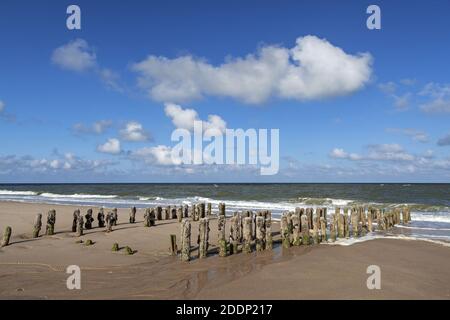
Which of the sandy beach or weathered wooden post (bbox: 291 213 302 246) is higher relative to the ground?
weathered wooden post (bbox: 291 213 302 246)

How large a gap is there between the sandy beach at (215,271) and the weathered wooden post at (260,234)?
1.41 ft

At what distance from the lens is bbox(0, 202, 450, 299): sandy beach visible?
8.52 metres

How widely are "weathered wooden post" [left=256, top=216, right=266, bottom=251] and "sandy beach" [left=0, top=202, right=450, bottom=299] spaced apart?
1.41 feet

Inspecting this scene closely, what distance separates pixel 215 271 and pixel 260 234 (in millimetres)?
3789

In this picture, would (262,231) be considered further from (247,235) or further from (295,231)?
(295,231)

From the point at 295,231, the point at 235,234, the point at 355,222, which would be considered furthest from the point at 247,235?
the point at 355,222

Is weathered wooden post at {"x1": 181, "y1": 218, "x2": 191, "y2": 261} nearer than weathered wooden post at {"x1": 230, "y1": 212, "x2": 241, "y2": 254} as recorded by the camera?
Yes

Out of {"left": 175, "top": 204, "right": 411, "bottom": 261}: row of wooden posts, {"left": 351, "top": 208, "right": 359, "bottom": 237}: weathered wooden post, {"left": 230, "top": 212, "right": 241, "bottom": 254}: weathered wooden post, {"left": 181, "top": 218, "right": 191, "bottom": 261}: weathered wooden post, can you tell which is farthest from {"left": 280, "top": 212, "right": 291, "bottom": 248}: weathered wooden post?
{"left": 351, "top": 208, "right": 359, "bottom": 237}: weathered wooden post

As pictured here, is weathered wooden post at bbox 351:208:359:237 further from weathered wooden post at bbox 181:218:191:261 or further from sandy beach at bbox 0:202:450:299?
weathered wooden post at bbox 181:218:191:261

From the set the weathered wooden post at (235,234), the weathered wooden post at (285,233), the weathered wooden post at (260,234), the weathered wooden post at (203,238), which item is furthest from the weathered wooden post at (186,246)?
the weathered wooden post at (285,233)

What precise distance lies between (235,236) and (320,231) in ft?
17.8

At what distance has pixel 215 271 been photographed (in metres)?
10.8

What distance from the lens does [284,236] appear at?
15266 millimetres
